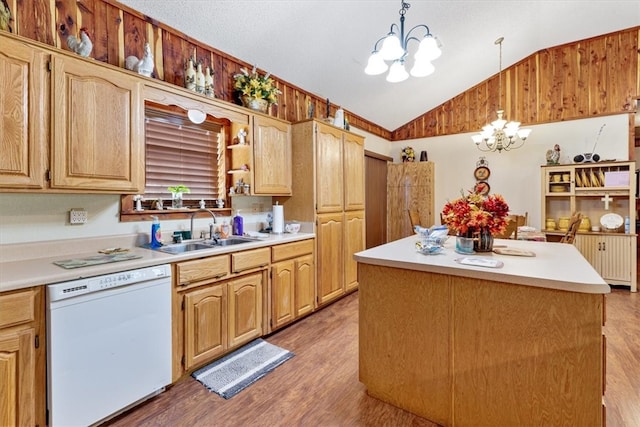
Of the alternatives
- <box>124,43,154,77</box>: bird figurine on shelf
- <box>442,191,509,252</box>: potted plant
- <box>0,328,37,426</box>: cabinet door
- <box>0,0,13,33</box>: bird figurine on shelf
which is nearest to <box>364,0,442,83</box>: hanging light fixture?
<box>442,191,509,252</box>: potted plant

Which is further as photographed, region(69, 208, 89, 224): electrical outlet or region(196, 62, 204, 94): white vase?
region(196, 62, 204, 94): white vase

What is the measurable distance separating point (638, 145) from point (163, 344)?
9.68m

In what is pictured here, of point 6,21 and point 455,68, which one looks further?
point 455,68

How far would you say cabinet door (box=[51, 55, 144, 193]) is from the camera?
1.75 meters

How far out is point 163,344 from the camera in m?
1.93

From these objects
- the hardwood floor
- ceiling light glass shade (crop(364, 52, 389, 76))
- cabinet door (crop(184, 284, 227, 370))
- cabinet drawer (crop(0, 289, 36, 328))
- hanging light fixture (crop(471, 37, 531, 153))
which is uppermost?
hanging light fixture (crop(471, 37, 531, 153))

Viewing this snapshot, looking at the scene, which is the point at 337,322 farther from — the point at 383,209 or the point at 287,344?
the point at 383,209

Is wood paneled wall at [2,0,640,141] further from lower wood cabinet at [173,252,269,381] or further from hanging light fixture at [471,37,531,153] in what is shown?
lower wood cabinet at [173,252,269,381]

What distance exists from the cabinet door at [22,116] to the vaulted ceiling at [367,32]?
998 millimetres

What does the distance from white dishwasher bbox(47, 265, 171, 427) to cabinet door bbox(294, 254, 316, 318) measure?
1320 millimetres

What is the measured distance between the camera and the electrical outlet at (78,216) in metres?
2.04

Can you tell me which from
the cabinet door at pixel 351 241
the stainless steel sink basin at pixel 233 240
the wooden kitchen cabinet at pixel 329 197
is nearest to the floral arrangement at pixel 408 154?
the wooden kitchen cabinet at pixel 329 197

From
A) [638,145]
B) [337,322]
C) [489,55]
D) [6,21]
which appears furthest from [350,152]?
[638,145]

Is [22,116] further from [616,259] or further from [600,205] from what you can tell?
[600,205]
